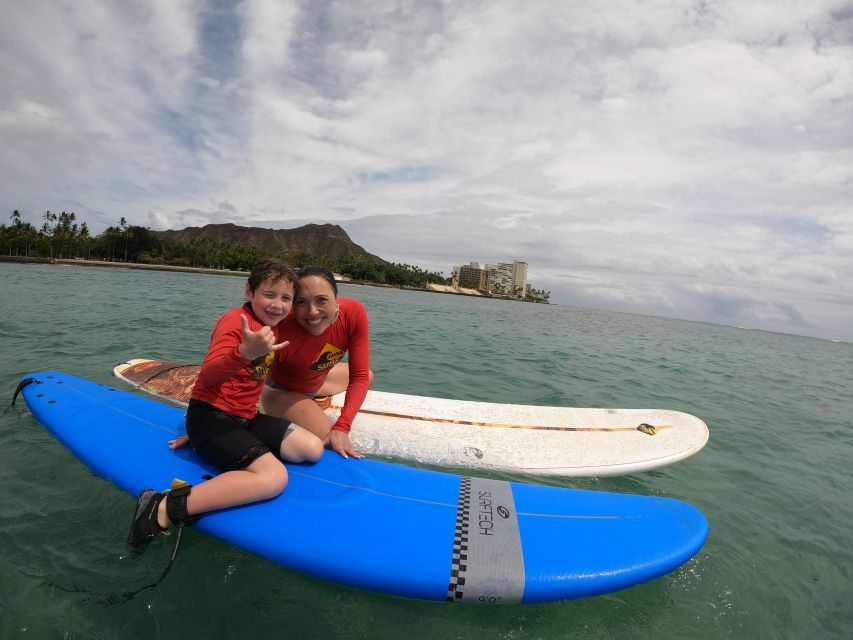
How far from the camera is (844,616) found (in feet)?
10.3

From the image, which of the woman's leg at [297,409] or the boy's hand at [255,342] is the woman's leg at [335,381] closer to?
the woman's leg at [297,409]

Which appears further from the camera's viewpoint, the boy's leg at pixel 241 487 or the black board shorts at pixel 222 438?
the black board shorts at pixel 222 438

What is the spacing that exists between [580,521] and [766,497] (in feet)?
12.2

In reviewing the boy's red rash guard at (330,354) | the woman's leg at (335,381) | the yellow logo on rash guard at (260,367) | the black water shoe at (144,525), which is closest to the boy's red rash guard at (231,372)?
the yellow logo on rash guard at (260,367)

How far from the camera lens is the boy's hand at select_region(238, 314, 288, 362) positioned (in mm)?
2594

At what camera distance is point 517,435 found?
4.83 metres

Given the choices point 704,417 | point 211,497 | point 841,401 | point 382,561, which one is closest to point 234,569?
point 211,497

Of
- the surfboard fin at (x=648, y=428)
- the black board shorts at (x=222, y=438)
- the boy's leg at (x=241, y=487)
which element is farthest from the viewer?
the surfboard fin at (x=648, y=428)

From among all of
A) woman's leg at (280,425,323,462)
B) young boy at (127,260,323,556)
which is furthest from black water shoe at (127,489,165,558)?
woman's leg at (280,425,323,462)

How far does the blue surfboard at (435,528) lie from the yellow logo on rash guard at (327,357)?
0.85 metres

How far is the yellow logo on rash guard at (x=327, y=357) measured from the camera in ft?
12.6

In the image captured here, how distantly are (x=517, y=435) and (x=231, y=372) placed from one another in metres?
3.27

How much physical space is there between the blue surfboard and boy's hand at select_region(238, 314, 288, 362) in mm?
1067

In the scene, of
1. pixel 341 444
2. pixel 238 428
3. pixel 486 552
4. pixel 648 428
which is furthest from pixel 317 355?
pixel 648 428
